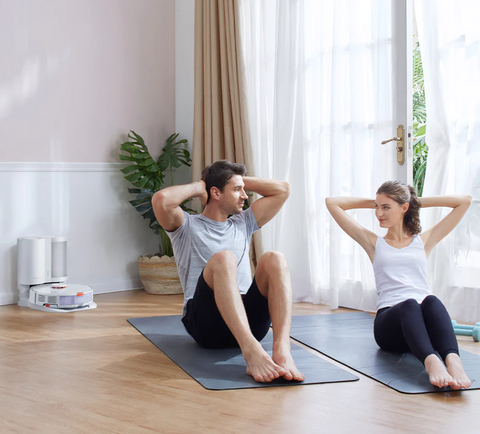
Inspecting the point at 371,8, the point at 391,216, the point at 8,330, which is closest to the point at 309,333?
the point at 391,216

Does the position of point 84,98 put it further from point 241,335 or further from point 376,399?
point 376,399

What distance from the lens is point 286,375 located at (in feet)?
6.57

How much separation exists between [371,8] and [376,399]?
2211 mm

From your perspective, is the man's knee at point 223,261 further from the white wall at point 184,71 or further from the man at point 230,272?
the white wall at point 184,71

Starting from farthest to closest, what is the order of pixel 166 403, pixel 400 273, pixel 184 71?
1. pixel 184 71
2. pixel 400 273
3. pixel 166 403

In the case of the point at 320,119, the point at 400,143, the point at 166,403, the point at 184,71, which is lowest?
the point at 166,403

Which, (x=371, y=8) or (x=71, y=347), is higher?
(x=371, y=8)

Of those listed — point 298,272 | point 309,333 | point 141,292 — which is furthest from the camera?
point 141,292

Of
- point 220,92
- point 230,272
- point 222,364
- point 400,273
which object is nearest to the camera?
point 230,272

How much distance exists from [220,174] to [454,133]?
1.32 meters

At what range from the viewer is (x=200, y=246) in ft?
7.96

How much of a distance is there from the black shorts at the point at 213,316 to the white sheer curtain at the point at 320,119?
1202 mm

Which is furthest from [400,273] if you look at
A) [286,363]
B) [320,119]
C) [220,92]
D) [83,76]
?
[83,76]

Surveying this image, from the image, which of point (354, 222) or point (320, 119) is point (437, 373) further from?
point (320, 119)
